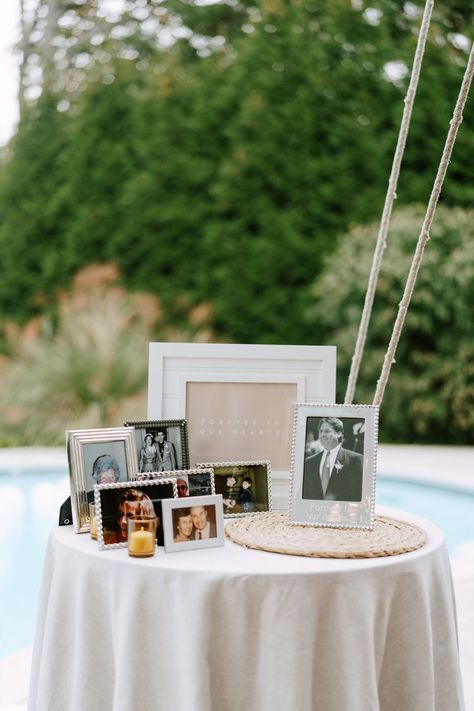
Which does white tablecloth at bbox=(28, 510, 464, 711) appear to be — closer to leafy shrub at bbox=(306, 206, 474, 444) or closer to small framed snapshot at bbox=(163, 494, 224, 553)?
small framed snapshot at bbox=(163, 494, 224, 553)

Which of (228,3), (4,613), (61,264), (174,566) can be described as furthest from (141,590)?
(228,3)

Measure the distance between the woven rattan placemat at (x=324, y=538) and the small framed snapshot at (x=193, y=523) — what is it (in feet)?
0.16

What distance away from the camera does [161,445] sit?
1.54 m

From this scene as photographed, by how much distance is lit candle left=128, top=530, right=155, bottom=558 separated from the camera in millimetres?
1228

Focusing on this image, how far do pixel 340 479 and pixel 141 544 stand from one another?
0.41 meters

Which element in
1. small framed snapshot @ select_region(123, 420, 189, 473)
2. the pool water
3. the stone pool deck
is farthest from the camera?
the pool water

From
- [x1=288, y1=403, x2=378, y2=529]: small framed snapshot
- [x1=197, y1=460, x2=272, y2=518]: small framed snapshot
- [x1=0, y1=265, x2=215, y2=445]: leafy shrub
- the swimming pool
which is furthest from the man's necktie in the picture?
[x1=0, y1=265, x2=215, y2=445]: leafy shrub

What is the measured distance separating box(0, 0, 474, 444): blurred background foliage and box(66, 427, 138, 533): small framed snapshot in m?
4.91

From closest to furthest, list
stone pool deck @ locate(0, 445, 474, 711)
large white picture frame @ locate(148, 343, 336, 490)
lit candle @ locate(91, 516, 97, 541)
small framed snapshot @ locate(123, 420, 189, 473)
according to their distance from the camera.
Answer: lit candle @ locate(91, 516, 97, 541), small framed snapshot @ locate(123, 420, 189, 473), large white picture frame @ locate(148, 343, 336, 490), stone pool deck @ locate(0, 445, 474, 711)

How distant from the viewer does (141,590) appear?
46.1 inches

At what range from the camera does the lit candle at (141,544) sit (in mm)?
1228

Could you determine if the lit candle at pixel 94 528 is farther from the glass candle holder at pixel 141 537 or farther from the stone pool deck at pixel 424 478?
the stone pool deck at pixel 424 478

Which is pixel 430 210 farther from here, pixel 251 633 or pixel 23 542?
pixel 23 542

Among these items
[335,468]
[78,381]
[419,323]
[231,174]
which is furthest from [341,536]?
[231,174]
